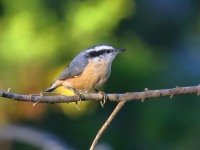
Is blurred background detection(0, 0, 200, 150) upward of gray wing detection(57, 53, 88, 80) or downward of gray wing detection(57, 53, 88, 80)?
upward

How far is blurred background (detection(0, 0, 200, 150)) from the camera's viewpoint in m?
6.33

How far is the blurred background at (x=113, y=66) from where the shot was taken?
20.8ft

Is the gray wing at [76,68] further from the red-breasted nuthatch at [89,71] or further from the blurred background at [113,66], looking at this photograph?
the blurred background at [113,66]

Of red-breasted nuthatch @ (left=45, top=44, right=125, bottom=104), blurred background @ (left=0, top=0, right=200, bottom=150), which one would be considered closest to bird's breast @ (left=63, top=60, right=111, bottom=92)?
red-breasted nuthatch @ (left=45, top=44, right=125, bottom=104)

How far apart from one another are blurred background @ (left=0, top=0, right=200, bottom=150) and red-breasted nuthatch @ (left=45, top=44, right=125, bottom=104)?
625 mm

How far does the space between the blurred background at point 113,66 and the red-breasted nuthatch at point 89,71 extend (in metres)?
0.62

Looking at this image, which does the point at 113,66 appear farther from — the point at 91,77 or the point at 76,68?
the point at 91,77

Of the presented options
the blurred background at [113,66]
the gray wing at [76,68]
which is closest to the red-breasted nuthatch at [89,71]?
the gray wing at [76,68]

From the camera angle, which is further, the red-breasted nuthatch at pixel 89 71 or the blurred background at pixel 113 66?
the blurred background at pixel 113 66

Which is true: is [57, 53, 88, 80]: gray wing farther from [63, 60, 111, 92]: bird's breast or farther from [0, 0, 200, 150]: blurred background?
[0, 0, 200, 150]: blurred background

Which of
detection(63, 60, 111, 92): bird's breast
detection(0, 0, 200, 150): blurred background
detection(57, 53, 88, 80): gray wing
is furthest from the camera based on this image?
detection(0, 0, 200, 150): blurred background

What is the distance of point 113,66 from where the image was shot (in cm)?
698

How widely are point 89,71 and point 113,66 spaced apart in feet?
7.67

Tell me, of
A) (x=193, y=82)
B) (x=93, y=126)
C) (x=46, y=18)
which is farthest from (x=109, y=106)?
(x=46, y=18)
